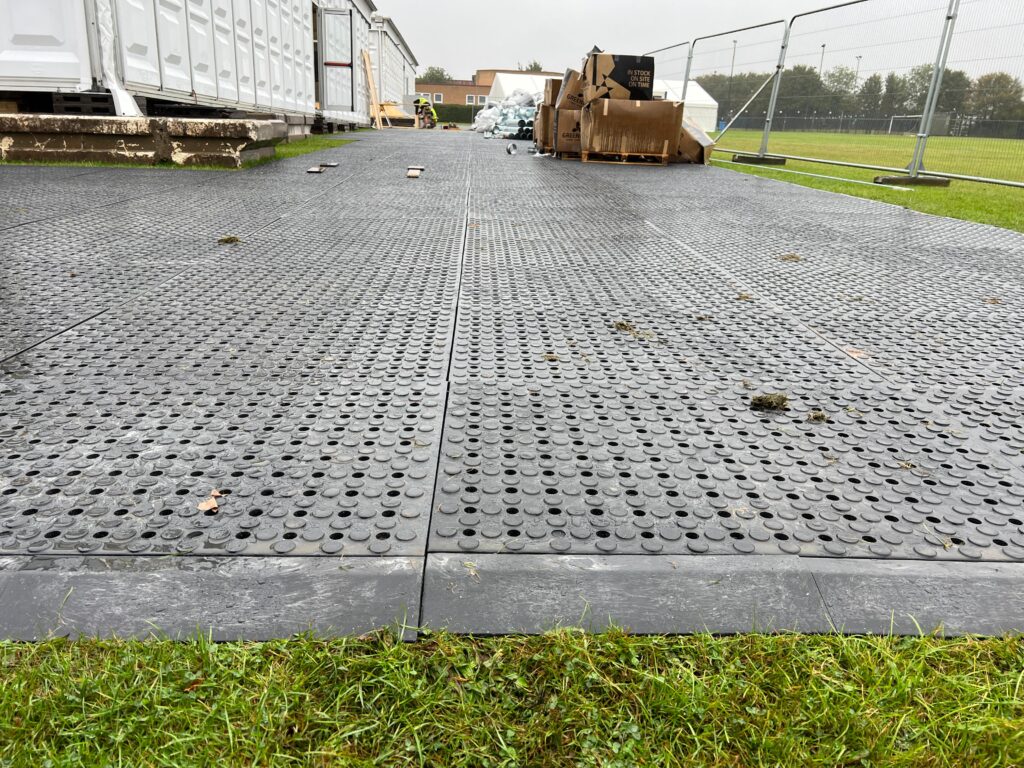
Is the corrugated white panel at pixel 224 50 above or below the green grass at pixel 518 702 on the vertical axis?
above

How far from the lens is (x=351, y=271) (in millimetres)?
3482

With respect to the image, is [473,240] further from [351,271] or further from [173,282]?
[173,282]

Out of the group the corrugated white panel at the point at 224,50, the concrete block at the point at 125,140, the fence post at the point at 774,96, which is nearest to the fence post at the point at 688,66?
the fence post at the point at 774,96

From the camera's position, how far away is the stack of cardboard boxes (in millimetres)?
10781

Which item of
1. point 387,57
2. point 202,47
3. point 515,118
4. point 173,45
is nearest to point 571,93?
point 202,47

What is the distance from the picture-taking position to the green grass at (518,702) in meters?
0.97

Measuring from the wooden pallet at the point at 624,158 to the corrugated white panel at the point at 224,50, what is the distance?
586 cm

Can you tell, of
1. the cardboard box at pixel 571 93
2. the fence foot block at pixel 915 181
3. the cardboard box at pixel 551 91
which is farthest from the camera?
the cardboard box at pixel 551 91

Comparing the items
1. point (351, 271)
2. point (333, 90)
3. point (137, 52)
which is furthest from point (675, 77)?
point (351, 271)

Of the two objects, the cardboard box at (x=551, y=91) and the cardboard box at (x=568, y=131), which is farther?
the cardboard box at (x=551, y=91)

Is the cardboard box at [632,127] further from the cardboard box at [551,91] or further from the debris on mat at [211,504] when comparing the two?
the debris on mat at [211,504]

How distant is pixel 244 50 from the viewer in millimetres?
11734

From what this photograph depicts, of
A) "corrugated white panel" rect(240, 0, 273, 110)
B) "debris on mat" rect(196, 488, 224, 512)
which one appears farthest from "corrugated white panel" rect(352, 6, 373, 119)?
"debris on mat" rect(196, 488, 224, 512)

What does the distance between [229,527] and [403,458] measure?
1.46 ft
